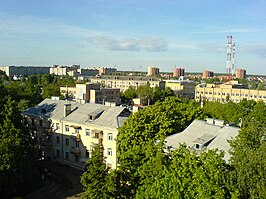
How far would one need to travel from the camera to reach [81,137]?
38938mm

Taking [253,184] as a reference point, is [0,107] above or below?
above

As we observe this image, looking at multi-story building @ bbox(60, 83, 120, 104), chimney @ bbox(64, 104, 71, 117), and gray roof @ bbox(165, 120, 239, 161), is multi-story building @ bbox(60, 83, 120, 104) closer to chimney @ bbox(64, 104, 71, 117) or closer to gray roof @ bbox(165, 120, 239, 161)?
chimney @ bbox(64, 104, 71, 117)

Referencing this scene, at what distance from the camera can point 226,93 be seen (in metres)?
106

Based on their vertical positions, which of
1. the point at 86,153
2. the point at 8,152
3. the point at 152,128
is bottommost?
the point at 86,153

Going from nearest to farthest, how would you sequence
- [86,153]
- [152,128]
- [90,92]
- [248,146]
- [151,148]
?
[248,146]
[151,148]
[152,128]
[86,153]
[90,92]

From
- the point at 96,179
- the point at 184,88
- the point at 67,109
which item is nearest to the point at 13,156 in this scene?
the point at 96,179

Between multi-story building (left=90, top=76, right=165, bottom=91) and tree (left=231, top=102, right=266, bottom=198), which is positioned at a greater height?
multi-story building (left=90, top=76, right=165, bottom=91)

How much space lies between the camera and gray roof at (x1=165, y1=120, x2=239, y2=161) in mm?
26891

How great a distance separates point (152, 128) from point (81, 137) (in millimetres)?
12415

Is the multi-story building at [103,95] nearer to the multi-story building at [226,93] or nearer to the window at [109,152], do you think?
the multi-story building at [226,93]

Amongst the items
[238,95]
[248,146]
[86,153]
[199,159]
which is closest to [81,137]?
[86,153]

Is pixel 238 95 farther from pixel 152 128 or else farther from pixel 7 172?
pixel 7 172

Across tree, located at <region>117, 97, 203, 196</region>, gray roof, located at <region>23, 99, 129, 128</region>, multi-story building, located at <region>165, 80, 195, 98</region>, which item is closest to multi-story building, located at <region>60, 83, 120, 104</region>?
multi-story building, located at <region>165, 80, 195, 98</region>

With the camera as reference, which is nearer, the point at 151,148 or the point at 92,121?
the point at 151,148
